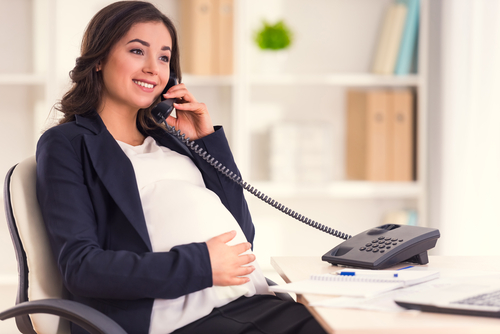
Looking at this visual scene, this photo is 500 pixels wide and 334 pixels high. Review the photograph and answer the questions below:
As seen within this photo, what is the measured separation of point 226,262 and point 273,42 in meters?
1.78

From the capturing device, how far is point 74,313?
957mm

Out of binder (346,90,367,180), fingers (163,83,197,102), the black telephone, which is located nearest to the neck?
fingers (163,83,197,102)

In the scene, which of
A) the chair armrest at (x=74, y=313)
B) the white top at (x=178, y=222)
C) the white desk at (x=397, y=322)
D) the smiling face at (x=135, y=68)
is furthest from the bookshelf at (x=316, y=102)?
the white desk at (x=397, y=322)

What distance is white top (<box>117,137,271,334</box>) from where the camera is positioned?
3.65ft

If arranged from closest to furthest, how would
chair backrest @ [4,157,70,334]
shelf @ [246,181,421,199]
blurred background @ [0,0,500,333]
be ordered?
chair backrest @ [4,157,70,334] < blurred background @ [0,0,500,333] < shelf @ [246,181,421,199]

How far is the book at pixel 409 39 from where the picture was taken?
2.59 m

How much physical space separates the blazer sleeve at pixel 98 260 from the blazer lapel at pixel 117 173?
0.07 meters

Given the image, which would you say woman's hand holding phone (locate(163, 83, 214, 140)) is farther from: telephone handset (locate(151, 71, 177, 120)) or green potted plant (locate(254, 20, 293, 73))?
green potted plant (locate(254, 20, 293, 73))

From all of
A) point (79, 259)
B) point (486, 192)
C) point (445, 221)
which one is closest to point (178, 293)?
point (79, 259)

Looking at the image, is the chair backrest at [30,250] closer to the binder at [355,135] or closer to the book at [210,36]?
the book at [210,36]

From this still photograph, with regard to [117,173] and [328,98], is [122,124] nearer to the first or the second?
[117,173]

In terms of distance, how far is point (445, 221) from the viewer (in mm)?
2512

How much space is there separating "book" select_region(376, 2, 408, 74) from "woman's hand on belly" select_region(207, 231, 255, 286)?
1823 mm

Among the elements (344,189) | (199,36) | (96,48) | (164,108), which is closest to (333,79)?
(344,189)
